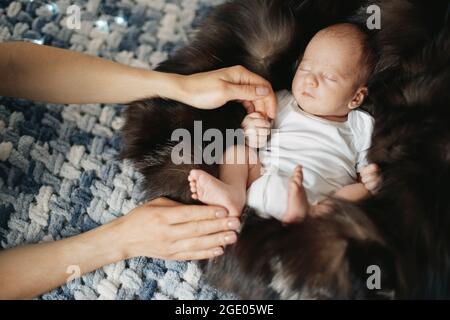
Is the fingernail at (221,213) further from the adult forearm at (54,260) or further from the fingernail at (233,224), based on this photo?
the adult forearm at (54,260)

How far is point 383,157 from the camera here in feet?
2.69

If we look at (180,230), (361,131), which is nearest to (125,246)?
(180,230)

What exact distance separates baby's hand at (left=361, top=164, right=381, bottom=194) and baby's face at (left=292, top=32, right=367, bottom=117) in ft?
0.46

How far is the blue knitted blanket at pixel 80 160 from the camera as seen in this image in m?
0.86

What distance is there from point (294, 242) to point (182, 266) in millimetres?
240

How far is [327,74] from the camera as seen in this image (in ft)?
2.83

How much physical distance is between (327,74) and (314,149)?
0.13 meters

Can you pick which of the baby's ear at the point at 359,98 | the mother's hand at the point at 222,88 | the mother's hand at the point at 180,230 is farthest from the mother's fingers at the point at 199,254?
the baby's ear at the point at 359,98

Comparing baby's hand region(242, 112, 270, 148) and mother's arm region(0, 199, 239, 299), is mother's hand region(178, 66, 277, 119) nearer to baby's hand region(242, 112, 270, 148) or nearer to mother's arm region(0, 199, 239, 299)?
baby's hand region(242, 112, 270, 148)

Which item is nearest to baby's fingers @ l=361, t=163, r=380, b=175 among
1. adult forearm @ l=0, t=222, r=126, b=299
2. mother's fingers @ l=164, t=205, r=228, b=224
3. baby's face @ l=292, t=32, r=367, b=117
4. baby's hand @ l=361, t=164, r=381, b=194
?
baby's hand @ l=361, t=164, r=381, b=194

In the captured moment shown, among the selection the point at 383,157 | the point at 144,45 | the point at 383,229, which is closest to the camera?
the point at 383,229

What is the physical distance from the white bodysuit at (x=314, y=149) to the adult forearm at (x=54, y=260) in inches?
9.8

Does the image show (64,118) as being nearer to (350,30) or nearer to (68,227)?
(68,227)
